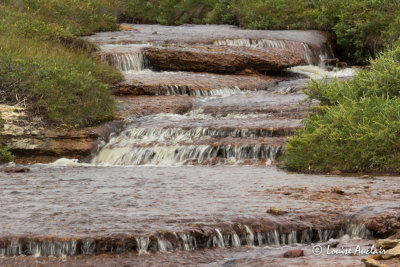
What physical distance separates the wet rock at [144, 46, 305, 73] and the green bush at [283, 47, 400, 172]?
864cm

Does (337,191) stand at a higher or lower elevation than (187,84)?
lower

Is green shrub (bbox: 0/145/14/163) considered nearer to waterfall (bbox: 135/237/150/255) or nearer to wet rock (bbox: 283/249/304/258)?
waterfall (bbox: 135/237/150/255)

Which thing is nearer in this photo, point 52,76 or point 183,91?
point 52,76

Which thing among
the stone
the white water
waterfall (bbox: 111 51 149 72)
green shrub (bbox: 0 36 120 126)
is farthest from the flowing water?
the white water

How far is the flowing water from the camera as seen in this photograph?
A: 7039 millimetres

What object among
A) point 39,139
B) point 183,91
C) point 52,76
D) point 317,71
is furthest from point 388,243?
point 317,71

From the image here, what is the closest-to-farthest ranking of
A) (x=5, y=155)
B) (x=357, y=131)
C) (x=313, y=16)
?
(x=357, y=131) < (x=5, y=155) < (x=313, y=16)

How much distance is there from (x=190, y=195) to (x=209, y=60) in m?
12.7

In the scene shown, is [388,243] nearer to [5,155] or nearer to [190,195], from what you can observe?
[190,195]

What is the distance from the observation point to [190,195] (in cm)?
953

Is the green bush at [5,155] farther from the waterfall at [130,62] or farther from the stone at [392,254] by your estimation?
the stone at [392,254]

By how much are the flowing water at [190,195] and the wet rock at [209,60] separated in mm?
1991

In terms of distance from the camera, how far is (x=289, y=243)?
7.55m

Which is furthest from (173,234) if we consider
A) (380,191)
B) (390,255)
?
(380,191)
